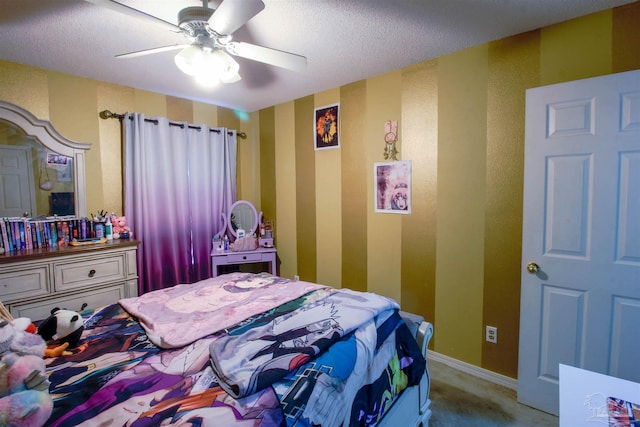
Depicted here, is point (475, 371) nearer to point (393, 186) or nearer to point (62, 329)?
point (393, 186)

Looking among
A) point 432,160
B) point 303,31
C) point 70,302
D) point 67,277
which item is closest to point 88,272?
point 67,277

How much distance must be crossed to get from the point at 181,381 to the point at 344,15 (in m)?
1.99

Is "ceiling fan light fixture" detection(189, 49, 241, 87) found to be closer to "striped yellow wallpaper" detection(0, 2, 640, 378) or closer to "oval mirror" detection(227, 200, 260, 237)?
"striped yellow wallpaper" detection(0, 2, 640, 378)

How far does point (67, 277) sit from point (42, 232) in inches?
19.1

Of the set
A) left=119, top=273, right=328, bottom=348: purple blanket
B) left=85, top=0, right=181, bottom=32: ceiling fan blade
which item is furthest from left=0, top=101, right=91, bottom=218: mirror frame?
left=85, top=0, right=181, bottom=32: ceiling fan blade

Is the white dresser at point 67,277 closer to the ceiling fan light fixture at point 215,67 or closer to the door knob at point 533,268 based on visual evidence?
the ceiling fan light fixture at point 215,67

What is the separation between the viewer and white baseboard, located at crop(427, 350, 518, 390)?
2.16 metres

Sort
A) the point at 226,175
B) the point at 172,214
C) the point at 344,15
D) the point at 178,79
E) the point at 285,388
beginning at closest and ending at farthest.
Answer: the point at 285,388
the point at 344,15
the point at 178,79
the point at 172,214
the point at 226,175

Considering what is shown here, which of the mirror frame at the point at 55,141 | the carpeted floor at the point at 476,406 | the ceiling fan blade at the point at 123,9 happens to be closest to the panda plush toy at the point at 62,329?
the ceiling fan blade at the point at 123,9

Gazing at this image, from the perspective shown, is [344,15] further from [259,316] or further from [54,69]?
[54,69]

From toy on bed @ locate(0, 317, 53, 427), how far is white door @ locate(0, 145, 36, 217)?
1784 mm

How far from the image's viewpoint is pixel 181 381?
3.52ft

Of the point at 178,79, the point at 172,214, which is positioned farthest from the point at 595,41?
the point at 172,214

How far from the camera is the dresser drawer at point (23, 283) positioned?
1.99m
